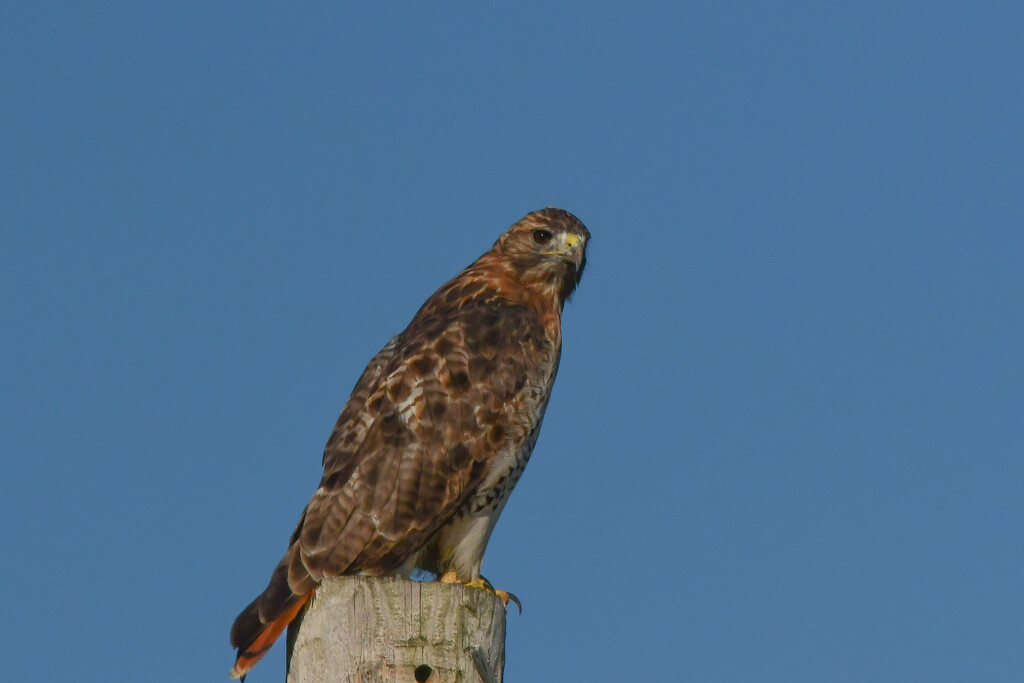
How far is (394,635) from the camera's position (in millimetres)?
4047

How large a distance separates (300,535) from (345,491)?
1.37 feet

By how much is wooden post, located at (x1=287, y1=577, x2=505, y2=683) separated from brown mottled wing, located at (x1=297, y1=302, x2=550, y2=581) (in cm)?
120

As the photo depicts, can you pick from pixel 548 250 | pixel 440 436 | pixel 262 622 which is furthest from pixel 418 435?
pixel 548 250

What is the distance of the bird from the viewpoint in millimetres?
5785

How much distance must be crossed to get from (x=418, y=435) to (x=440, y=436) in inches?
4.8

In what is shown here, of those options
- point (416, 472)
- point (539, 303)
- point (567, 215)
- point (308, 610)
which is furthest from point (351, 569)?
point (567, 215)

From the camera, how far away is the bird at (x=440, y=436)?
5.79 metres

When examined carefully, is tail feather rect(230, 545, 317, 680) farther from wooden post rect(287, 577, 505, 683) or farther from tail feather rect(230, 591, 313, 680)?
wooden post rect(287, 577, 505, 683)

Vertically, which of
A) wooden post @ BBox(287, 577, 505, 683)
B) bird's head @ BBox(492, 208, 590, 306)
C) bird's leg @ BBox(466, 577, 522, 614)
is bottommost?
wooden post @ BBox(287, 577, 505, 683)

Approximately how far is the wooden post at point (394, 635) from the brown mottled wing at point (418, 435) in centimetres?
120

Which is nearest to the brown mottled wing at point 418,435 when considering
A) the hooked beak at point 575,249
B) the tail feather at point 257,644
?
the tail feather at point 257,644

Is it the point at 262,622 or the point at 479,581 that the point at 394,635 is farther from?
the point at 479,581

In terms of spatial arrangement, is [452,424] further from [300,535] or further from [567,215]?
[567,215]

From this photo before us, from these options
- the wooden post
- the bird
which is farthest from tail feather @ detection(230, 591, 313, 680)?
the wooden post
